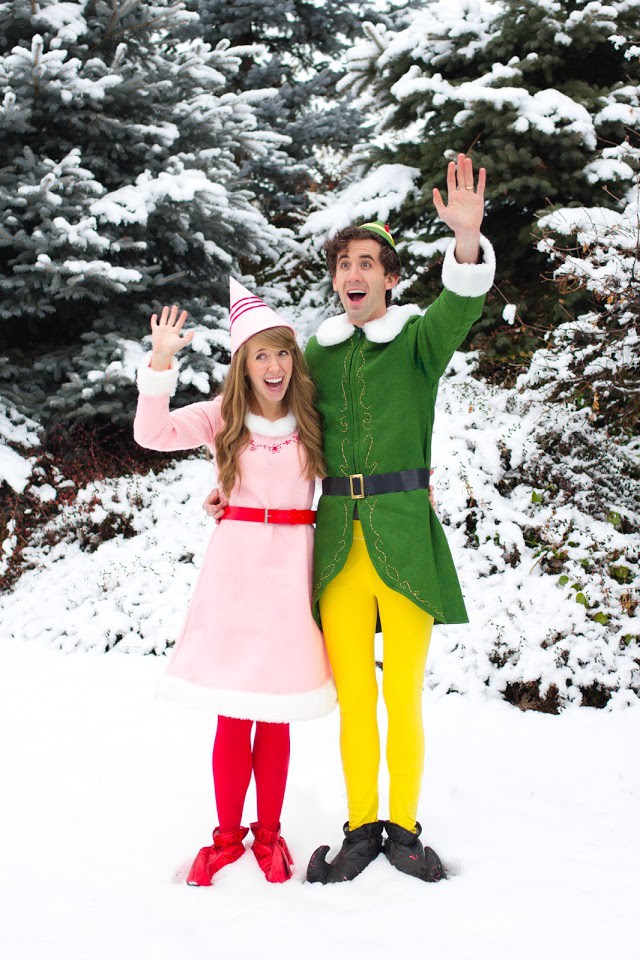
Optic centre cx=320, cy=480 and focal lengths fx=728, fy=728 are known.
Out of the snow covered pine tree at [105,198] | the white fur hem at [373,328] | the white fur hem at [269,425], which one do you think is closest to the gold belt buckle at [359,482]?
the white fur hem at [269,425]

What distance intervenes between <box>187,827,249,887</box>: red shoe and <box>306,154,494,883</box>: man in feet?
0.80

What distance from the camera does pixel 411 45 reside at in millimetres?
5789

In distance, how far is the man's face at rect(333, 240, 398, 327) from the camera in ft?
7.36

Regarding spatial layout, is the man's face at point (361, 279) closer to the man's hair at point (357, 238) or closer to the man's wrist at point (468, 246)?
the man's hair at point (357, 238)

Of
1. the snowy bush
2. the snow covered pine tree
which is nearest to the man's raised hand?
the snowy bush

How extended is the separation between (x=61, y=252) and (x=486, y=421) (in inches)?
128

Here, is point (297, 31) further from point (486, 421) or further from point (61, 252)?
point (486, 421)

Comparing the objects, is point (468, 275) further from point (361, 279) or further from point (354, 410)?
point (354, 410)

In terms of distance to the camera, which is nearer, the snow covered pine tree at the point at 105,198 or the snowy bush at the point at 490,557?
the snowy bush at the point at 490,557

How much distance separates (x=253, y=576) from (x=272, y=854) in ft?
2.82

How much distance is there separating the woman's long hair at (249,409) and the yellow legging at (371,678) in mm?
293

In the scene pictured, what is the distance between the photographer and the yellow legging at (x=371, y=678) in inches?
86.1

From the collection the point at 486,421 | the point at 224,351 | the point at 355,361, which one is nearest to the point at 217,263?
the point at 224,351

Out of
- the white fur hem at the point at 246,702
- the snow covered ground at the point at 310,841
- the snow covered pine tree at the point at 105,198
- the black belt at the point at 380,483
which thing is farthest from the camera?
the snow covered pine tree at the point at 105,198
